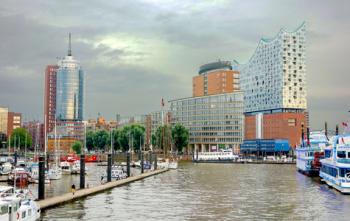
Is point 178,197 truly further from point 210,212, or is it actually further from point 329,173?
point 329,173

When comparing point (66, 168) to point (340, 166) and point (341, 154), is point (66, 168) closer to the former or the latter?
point (341, 154)

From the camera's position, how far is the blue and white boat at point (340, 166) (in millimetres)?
74750

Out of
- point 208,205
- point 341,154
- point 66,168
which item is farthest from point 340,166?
point 66,168

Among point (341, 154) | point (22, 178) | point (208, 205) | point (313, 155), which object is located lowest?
point (208, 205)

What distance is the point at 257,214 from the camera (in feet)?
184

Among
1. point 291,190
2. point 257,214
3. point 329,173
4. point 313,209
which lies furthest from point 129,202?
point 329,173

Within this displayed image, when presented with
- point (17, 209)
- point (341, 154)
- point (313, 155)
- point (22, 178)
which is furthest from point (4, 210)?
point (313, 155)

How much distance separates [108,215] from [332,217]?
23.6 metres

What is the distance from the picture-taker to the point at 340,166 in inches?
2943

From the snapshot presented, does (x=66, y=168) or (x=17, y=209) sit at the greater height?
(x=17, y=209)

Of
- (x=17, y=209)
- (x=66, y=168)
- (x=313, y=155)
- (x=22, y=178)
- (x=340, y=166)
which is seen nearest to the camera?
(x=17, y=209)

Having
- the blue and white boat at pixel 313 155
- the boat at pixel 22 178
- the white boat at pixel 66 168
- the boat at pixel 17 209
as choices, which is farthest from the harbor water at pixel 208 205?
the white boat at pixel 66 168

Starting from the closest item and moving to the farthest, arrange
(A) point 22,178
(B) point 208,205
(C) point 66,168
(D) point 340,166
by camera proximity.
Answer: (B) point 208,205, (D) point 340,166, (A) point 22,178, (C) point 66,168

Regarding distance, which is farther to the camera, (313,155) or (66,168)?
(66,168)
